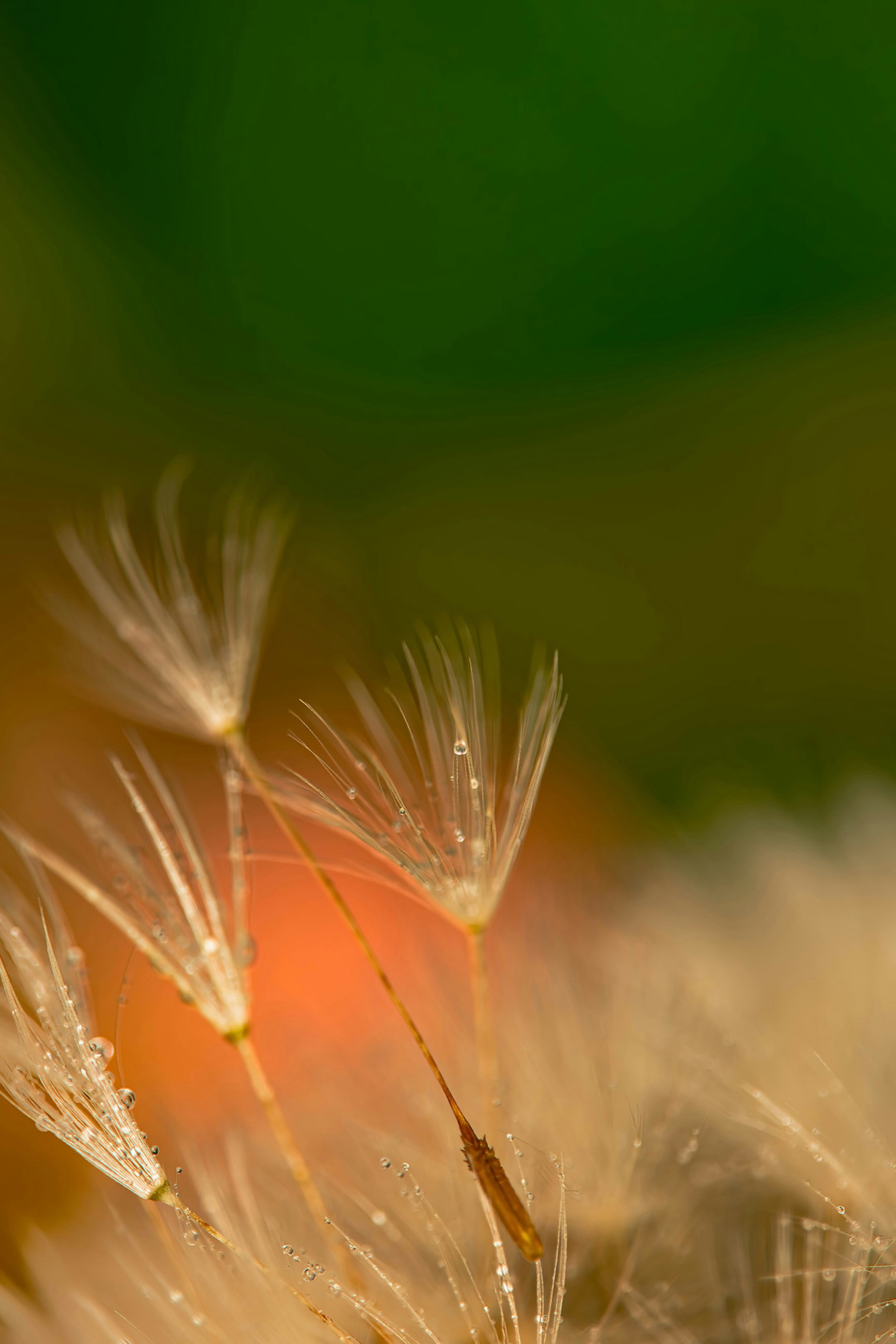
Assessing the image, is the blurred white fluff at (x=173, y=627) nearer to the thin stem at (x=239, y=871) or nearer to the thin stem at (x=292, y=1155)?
the thin stem at (x=239, y=871)

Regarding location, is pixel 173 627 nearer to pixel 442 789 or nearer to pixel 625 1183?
pixel 442 789

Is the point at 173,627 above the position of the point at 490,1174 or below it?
above

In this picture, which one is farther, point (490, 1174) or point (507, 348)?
point (507, 348)

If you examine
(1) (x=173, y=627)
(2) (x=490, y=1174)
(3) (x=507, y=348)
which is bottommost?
(2) (x=490, y=1174)

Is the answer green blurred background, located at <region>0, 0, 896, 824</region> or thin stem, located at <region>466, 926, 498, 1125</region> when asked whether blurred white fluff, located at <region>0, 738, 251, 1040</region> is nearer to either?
thin stem, located at <region>466, 926, 498, 1125</region>

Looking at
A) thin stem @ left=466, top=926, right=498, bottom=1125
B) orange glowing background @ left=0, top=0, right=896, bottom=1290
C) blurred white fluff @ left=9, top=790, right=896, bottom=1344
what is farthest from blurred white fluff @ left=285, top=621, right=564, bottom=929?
orange glowing background @ left=0, top=0, right=896, bottom=1290

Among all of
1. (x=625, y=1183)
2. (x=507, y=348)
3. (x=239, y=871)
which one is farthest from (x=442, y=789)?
(x=507, y=348)

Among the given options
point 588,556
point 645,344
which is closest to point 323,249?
point 645,344
